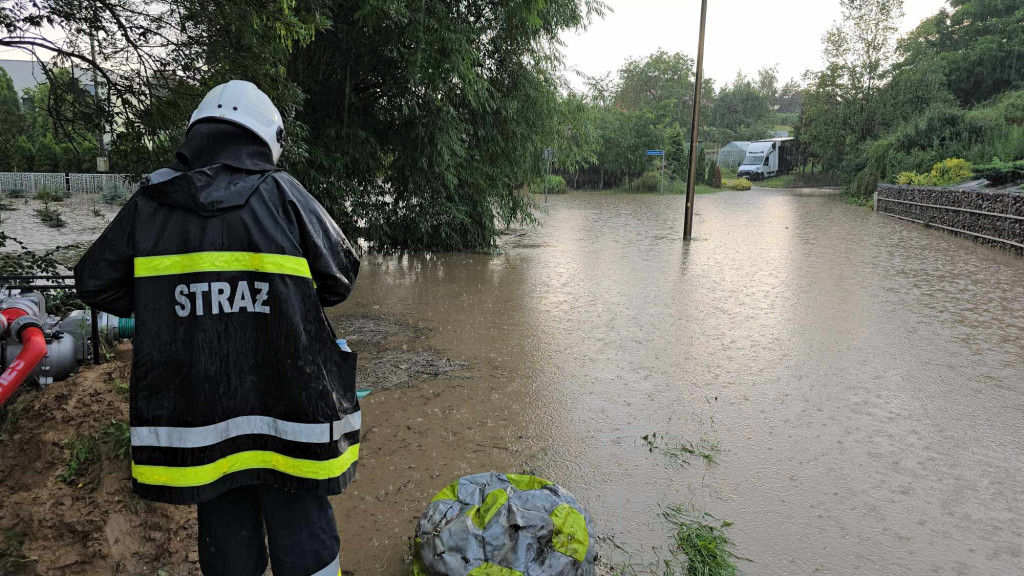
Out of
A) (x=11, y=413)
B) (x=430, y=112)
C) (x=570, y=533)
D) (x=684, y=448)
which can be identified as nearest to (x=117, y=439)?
(x=11, y=413)

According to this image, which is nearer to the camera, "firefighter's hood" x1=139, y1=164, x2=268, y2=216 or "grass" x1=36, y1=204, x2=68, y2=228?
"firefighter's hood" x1=139, y1=164, x2=268, y2=216

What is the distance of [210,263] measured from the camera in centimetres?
184

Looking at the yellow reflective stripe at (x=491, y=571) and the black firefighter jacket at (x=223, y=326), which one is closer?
the black firefighter jacket at (x=223, y=326)

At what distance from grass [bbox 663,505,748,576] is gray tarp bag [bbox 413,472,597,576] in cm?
62

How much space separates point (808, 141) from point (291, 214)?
155 ft

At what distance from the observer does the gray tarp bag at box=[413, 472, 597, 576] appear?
248 cm

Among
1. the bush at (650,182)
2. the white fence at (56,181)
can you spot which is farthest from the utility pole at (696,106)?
the bush at (650,182)

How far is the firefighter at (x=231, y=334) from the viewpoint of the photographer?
1835mm

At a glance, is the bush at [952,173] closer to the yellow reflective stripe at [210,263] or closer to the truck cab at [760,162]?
the yellow reflective stripe at [210,263]

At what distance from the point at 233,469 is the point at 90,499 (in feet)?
4.59

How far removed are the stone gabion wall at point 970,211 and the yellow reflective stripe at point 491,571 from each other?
47.6 feet

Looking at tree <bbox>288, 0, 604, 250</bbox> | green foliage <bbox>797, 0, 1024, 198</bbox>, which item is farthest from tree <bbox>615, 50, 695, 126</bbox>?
tree <bbox>288, 0, 604, 250</bbox>

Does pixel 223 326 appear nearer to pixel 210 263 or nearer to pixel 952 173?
pixel 210 263

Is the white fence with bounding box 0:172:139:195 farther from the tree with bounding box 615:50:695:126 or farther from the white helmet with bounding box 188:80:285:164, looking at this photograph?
the tree with bounding box 615:50:695:126
